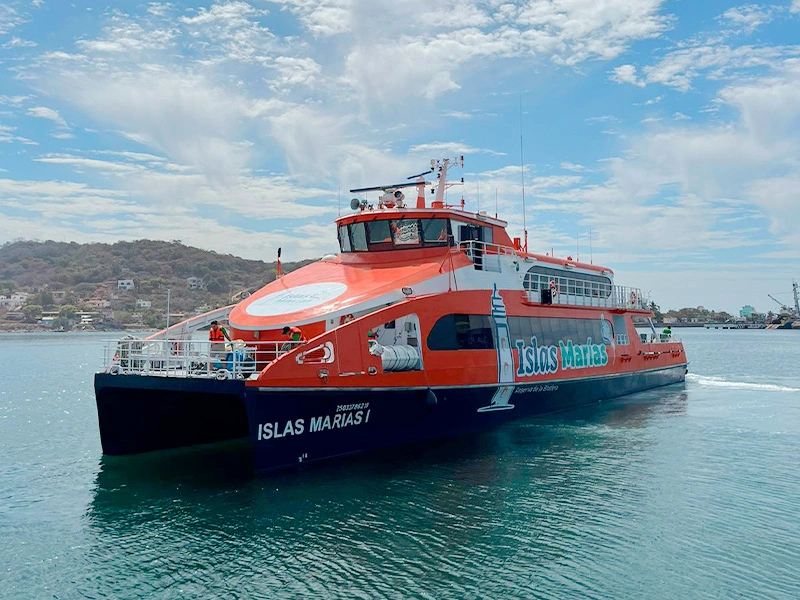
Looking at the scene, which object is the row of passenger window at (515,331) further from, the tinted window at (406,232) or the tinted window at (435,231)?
the tinted window at (406,232)

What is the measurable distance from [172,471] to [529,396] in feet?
33.5

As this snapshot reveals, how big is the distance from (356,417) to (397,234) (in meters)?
6.09

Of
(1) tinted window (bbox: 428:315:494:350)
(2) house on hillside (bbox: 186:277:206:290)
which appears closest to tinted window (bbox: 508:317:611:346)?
(1) tinted window (bbox: 428:315:494:350)

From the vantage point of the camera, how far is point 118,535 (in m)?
10.7

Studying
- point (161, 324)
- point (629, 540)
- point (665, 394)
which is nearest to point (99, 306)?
point (161, 324)

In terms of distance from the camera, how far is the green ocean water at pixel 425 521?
8.96 metres

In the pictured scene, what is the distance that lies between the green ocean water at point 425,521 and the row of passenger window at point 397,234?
18.1 feet

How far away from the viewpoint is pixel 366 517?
11344 mm

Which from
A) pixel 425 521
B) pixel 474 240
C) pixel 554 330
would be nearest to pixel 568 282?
pixel 554 330

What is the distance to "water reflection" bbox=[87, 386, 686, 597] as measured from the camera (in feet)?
30.0

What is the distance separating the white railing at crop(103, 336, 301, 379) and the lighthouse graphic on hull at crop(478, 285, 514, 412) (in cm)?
633

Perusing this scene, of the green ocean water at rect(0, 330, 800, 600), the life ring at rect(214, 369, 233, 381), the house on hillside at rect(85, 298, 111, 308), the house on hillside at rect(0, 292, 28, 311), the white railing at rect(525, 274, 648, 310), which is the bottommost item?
the green ocean water at rect(0, 330, 800, 600)

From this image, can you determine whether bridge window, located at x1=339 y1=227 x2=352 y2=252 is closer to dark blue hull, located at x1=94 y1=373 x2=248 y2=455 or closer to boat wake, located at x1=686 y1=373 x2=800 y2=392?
dark blue hull, located at x1=94 y1=373 x2=248 y2=455

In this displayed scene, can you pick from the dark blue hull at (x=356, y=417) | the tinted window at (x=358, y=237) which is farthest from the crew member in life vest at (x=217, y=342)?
the tinted window at (x=358, y=237)
